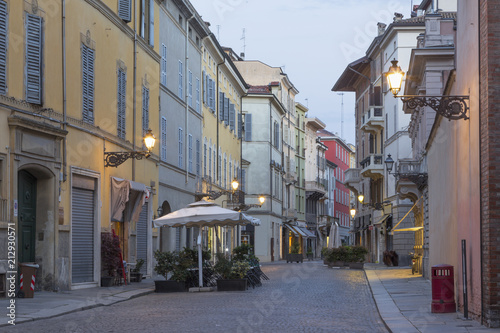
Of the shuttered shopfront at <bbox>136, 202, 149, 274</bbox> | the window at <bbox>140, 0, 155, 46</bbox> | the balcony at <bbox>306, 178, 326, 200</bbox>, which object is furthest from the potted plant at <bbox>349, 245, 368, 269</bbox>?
the balcony at <bbox>306, 178, 326, 200</bbox>

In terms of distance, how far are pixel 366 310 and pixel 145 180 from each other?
14568mm

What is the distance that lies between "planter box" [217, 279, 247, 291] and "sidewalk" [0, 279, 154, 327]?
1.88 m

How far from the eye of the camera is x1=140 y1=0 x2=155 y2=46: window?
100ft

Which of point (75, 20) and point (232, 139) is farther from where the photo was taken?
point (232, 139)

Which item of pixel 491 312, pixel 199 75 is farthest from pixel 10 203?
pixel 199 75

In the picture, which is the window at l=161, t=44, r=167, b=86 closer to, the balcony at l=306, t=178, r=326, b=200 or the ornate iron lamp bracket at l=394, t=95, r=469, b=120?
the ornate iron lamp bracket at l=394, t=95, r=469, b=120

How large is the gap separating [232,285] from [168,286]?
1750 mm

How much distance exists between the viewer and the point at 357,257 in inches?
1714

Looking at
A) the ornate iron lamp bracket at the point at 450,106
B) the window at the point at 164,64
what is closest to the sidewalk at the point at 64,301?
the ornate iron lamp bracket at the point at 450,106

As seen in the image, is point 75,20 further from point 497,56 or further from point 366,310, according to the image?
point 497,56

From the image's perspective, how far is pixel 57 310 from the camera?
16203mm

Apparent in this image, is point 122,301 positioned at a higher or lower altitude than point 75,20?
lower

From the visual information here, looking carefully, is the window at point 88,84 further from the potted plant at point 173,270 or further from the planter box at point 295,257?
the planter box at point 295,257

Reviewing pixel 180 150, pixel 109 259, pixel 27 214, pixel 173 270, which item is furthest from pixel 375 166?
pixel 27 214
